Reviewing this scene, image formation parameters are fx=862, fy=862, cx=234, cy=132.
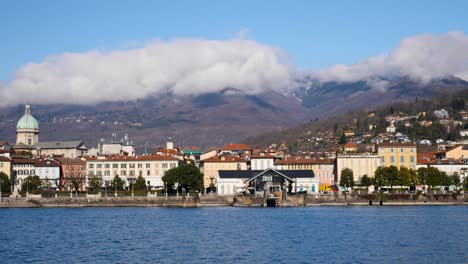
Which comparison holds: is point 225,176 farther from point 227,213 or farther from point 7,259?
point 7,259

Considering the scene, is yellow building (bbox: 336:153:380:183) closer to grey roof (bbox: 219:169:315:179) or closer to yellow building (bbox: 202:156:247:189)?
grey roof (bbox: 219:169:315:179)

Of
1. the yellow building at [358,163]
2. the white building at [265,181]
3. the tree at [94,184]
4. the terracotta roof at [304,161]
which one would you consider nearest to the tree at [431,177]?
the yellow building at [358,163]

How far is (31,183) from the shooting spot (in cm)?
13388

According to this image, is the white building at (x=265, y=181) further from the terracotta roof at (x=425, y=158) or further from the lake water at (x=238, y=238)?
the lake water at (x=238, y=238)

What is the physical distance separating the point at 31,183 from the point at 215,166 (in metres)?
30.7

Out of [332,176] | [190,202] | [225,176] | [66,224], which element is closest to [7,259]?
[66,224]

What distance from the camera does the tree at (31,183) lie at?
133 meters

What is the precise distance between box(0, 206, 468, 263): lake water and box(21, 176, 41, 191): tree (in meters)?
40.8

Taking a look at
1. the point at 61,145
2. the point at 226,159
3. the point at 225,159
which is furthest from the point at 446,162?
the point at 61,145

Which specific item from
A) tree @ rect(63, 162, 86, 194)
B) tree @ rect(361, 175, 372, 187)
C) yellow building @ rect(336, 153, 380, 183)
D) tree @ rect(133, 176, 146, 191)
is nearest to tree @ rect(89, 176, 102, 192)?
tree @ rect(63, 162, 86, 194)

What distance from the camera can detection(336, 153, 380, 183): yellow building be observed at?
13771 centimetres

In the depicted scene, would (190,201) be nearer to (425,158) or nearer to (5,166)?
(5,166)

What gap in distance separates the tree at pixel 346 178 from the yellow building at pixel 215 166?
68.2ft

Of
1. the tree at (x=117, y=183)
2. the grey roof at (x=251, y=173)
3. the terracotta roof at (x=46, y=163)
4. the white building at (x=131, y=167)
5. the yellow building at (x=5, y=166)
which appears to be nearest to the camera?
the grey roof at (x=251, y=173)
